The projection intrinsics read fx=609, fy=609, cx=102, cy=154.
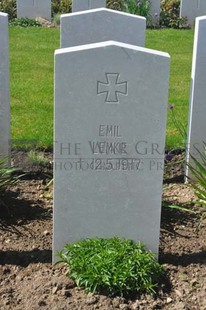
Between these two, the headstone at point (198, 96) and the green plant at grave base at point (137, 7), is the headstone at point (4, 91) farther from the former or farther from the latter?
the green plant at grave base at point (137, 7)

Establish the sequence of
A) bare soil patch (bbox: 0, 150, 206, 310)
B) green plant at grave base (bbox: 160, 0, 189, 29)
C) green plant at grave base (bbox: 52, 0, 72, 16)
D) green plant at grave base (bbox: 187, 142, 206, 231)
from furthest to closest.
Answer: green plant at grave base (bbox: 52, 0, 72, 16) < green plant at grave base (bbox: 160, 0, 189, 29) < green plant at grave base (bbox: 187, 142, 206, 231) < bare soil patch (bbox: 0, 150, 206, 310)

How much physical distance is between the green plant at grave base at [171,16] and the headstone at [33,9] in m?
2.37

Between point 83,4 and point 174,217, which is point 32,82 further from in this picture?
point 83,4

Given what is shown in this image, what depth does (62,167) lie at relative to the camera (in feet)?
11.6

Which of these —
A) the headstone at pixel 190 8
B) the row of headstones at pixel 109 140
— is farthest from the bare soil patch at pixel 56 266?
the headstone at pixel 190 8

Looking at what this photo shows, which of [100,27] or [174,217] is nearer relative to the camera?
[174,217]

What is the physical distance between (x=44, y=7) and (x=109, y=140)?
9596mm

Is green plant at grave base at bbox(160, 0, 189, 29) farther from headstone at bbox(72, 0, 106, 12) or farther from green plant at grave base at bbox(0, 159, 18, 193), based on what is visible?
green plant at grave base at bbox(0, 159, 18, 193)

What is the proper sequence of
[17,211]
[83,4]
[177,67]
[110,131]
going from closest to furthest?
[110,131] → [17,211] → [177,67] → [83,4]

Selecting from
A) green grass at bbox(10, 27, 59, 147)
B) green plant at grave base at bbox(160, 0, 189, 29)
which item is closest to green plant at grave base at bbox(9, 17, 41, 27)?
green grass at bbox(10, 27, 59, 147)

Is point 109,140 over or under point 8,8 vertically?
under

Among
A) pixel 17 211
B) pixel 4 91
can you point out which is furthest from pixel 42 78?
pixel 17 211

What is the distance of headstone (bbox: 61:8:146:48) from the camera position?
4.77 m

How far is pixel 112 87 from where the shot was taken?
3367 mm
